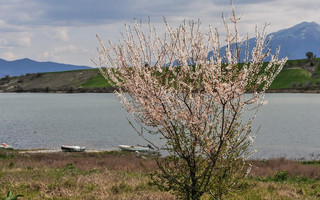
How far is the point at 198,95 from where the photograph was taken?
1037cm

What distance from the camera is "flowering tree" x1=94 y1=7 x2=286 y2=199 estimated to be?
31.8ft

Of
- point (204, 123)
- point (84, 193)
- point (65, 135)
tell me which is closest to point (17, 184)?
point (84, 193)

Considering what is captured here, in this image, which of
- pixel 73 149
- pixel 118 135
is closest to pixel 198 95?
pixel 73 149

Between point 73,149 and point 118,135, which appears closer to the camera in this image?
point 73,149

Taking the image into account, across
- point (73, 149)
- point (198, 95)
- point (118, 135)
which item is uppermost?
point (198, 95)

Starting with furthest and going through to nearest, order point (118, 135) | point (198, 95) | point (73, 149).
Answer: point (118, 135) → point (73, 149) → point (198, 95)

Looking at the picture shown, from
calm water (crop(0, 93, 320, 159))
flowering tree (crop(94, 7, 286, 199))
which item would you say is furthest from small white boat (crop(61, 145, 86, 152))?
flowering tree (crop(94, 7, 286, 199))

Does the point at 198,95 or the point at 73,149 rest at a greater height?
the point at 198,95

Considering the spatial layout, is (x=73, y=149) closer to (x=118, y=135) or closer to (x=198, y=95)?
(x=118, y=135)

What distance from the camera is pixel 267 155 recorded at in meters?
50.8

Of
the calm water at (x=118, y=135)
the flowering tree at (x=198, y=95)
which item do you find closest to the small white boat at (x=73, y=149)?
the calm water at (x=118, y=135)

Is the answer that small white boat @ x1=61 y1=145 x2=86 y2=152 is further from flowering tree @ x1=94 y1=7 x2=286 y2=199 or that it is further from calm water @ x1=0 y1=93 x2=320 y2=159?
flowering tree @ x1=94 y1=7 x2=286 y2=199

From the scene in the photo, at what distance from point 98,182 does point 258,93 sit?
31.2ft

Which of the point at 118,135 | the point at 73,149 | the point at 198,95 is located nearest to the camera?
the point at 198,95
